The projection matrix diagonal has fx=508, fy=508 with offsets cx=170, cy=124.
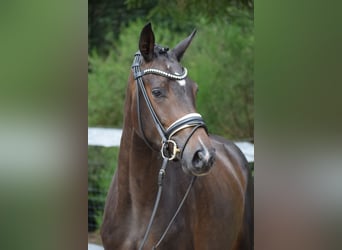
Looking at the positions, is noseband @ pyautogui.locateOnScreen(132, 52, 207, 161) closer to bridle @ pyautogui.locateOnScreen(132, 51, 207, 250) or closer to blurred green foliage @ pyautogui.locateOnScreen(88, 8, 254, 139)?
bridle @ pyautogui.locateOnScreen(132, 51, 207, 250)

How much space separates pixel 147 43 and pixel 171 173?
651mm

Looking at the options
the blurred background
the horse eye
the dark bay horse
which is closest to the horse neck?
the dark bay horse

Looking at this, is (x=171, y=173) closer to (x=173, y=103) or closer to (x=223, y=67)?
(x=173, y=103)

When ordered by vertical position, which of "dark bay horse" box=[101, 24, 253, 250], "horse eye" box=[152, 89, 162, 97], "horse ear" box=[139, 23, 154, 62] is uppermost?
"horse ear" box=[139, 23, 154, 62]

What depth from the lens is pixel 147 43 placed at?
2398 millimetres

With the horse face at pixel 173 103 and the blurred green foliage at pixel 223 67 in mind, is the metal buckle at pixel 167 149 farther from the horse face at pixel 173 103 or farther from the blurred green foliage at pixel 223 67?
the blurred green foliage at pixel 223 67

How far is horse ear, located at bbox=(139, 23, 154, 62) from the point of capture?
238 centimetres

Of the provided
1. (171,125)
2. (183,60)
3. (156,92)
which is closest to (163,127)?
(171,125)

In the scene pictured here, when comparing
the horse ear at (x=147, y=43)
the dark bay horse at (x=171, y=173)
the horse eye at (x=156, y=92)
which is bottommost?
the dark bay horse at (x=171, y=173)

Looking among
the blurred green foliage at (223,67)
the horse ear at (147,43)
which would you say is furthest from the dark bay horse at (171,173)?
the blurred green foliage at (223,67)

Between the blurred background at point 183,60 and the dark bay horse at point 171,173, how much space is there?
0.23 meters

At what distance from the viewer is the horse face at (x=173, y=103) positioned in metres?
2.22
